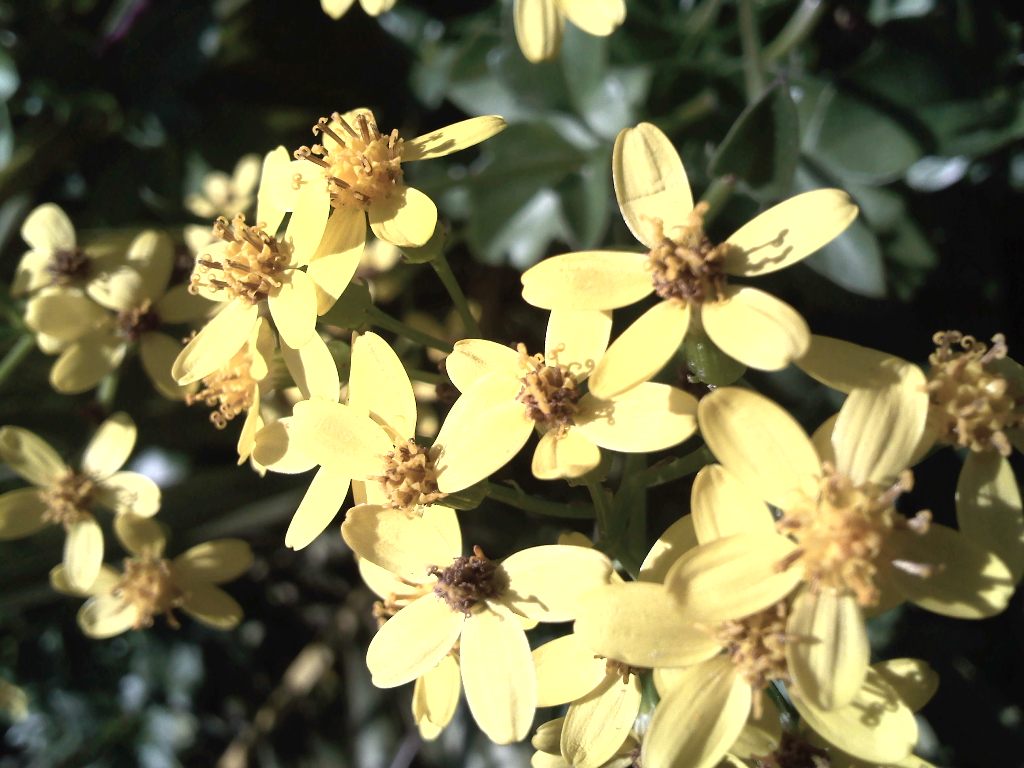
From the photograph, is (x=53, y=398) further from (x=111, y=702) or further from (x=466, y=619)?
(x=466, y=619)

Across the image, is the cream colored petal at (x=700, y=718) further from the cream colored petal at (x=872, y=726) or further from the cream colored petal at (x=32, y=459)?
the cream colored petal at (x=32, y=459)

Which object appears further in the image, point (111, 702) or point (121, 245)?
point (111, 702)

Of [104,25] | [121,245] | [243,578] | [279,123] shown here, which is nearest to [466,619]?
[121,245]

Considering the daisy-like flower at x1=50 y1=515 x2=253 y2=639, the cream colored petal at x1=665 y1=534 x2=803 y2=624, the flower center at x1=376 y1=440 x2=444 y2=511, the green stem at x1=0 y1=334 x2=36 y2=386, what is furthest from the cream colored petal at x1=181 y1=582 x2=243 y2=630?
the cream colored petal at x1=665 y1=534 x2=803 y2=624

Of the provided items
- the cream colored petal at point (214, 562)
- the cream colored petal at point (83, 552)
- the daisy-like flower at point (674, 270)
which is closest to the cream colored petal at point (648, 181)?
the daisy-like flower at point (674, 270)

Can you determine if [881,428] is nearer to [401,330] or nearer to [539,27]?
[401,330]
